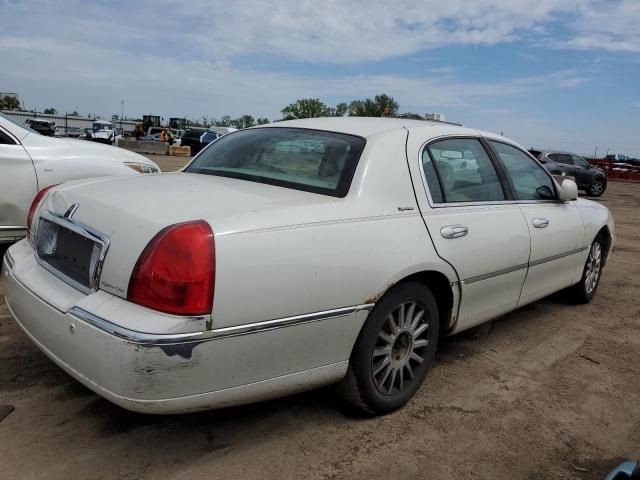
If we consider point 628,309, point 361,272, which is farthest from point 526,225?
point 628,309

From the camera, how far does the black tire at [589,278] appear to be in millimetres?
4902

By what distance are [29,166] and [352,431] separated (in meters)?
3.82

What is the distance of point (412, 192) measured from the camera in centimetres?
295

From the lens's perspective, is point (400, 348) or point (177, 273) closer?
point (177, 273)

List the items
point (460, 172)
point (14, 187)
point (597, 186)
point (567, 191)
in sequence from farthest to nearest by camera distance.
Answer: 1. point (597, 186)
2. point (14, 187)
3. point (567, 191)
4. point (460, 172)

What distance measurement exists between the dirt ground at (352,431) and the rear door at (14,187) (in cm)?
138

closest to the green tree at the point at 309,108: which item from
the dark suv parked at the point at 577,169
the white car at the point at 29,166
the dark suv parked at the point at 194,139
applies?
the dark suv parked at the point at 194,139

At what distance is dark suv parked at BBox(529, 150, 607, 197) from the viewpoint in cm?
1978

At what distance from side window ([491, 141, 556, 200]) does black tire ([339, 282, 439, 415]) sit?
1363 millimetres

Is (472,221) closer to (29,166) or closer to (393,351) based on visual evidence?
(393,351)

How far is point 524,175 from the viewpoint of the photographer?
4066 mm

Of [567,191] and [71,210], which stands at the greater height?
[567,191]

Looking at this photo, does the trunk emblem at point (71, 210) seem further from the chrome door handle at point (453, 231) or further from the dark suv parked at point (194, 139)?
the dark suv parked at point (194, 139)

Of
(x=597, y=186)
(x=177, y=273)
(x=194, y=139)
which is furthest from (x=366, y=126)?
(x=194, y=139)
